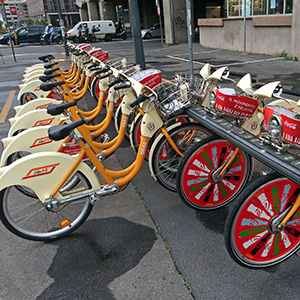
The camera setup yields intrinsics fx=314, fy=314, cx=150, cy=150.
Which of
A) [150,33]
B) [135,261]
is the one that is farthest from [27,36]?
[135,261]

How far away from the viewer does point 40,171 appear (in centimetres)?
260

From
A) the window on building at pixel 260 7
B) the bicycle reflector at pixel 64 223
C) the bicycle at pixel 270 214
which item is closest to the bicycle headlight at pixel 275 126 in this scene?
the bicycle at pixel 270 214

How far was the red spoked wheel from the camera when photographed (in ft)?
9.24

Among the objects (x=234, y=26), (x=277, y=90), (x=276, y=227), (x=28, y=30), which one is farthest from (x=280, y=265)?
(x=28, y=30)

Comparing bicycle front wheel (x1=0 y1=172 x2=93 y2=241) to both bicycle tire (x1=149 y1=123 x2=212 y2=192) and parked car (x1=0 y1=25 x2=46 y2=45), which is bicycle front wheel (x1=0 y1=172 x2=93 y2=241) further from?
parked car (x1=0 y1=25 x2=46 y2=45)

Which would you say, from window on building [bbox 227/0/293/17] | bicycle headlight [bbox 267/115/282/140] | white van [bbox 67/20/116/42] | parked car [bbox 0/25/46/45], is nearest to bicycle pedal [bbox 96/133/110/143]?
bicycle headlight [bbox 267/115/282/140]

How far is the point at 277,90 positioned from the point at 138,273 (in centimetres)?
189

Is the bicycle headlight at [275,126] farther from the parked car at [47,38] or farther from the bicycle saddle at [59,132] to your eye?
the parked car at [47,38]

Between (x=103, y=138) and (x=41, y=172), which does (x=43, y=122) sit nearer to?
(x=103, y=138)

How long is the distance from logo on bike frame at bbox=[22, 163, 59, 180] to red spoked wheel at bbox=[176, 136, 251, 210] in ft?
3.62

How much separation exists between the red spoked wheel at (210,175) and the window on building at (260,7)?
34.4 ft

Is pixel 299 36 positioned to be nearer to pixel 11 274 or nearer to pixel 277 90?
pixel 277 90

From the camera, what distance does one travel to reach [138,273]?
245cm

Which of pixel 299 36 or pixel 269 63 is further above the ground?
pixel 299 36
